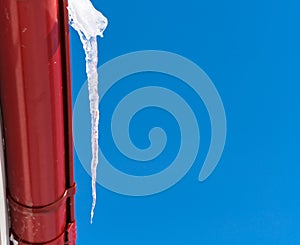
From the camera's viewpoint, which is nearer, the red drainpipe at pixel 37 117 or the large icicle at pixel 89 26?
the red drainpipe at pixel 37 117

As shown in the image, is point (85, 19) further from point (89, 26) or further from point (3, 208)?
point (3, 208)

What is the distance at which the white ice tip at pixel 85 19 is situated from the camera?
0.92m

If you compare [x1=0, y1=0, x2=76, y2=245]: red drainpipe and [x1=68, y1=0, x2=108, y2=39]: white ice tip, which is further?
[x1=68, y1=0, x2=108, y2=39]: white ice tip

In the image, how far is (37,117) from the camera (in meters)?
0.87

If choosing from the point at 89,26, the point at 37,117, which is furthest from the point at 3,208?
the point at 89,26

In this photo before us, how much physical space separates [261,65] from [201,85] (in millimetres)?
180

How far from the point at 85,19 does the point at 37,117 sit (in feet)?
0.73

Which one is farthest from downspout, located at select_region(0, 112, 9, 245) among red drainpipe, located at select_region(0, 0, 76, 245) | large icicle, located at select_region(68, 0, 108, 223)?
large icicle, located at select_region(68, 0, 108, 223)

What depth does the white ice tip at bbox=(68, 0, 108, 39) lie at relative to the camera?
3.02 feet

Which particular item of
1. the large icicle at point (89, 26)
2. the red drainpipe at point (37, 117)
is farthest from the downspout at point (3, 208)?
the large icicle at point (89, 26)

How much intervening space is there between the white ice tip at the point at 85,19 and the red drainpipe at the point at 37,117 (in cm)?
4

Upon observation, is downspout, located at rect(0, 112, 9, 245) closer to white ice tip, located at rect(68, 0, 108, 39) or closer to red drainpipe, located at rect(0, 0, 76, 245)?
red drainpipe, located at rect(0, 0, 76, 245)

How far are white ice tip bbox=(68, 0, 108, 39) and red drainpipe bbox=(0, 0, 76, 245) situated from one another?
4 cm

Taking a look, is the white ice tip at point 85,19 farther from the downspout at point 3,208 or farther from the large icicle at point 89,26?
the downspout at point 3,208
